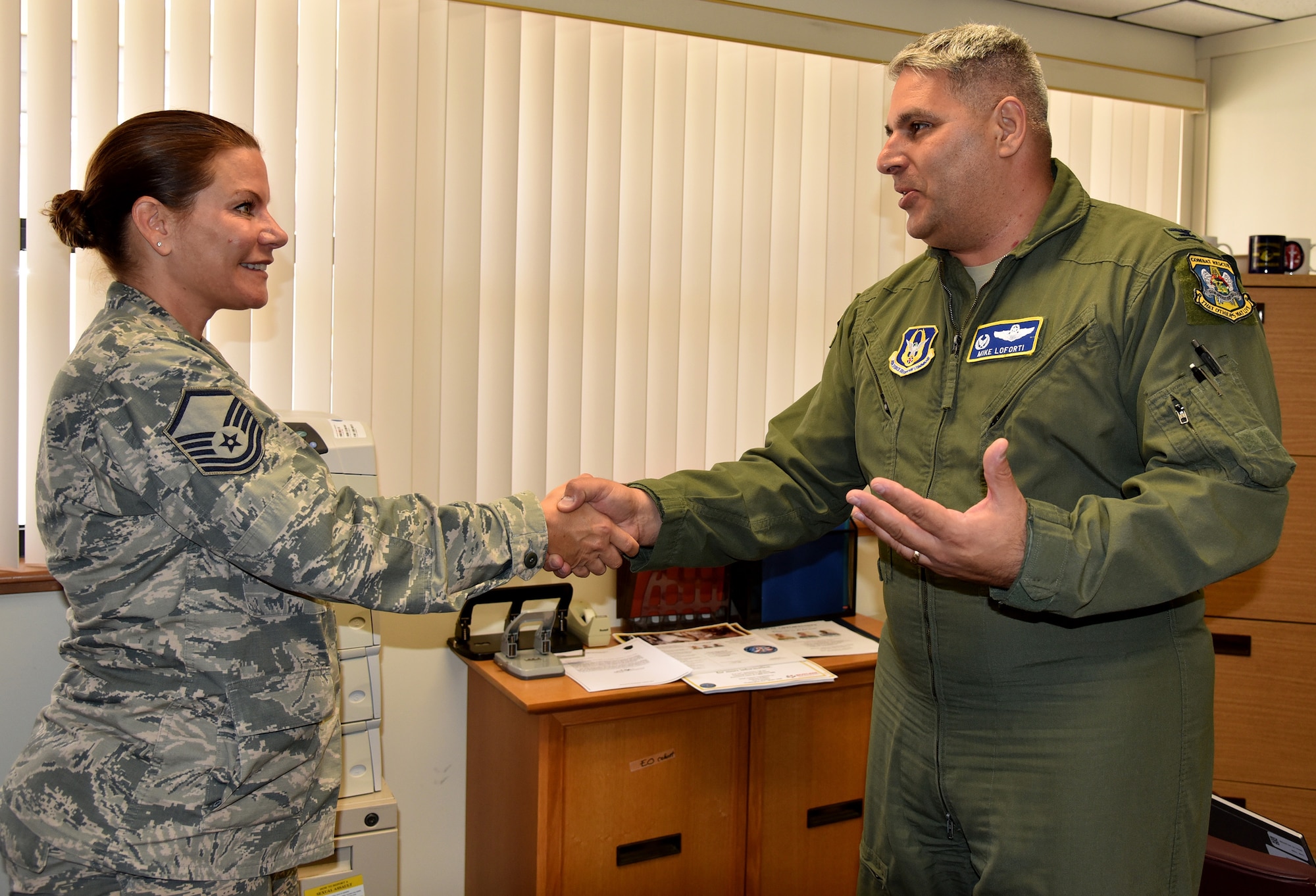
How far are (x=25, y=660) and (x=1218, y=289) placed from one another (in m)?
2.58

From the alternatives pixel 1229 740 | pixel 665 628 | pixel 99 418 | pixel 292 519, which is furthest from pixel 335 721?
pixel 1229 740

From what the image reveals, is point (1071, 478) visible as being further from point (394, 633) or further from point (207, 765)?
point (394, 633)

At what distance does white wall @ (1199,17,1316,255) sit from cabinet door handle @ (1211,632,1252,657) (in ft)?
5.65

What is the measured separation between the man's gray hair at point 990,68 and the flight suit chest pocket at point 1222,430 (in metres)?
0.55

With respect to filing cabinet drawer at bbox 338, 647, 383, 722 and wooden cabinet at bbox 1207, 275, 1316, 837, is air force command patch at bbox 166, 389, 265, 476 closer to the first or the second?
filing cabinet drawer at bbox 338, 647, 383, 722

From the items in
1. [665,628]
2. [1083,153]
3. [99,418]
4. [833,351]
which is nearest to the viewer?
[99,418]

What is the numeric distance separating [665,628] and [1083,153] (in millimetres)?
2353

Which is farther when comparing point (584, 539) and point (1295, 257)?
point (1295, 257)

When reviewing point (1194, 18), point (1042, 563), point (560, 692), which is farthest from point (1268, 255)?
point (560, 692)

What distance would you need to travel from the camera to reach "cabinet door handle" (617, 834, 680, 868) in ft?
7.83

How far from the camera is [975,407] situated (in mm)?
1507

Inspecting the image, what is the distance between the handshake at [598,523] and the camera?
73.8 inches

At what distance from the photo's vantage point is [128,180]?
4.84 ft

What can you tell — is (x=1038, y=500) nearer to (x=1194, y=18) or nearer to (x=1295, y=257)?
(x=1295, y=257)
